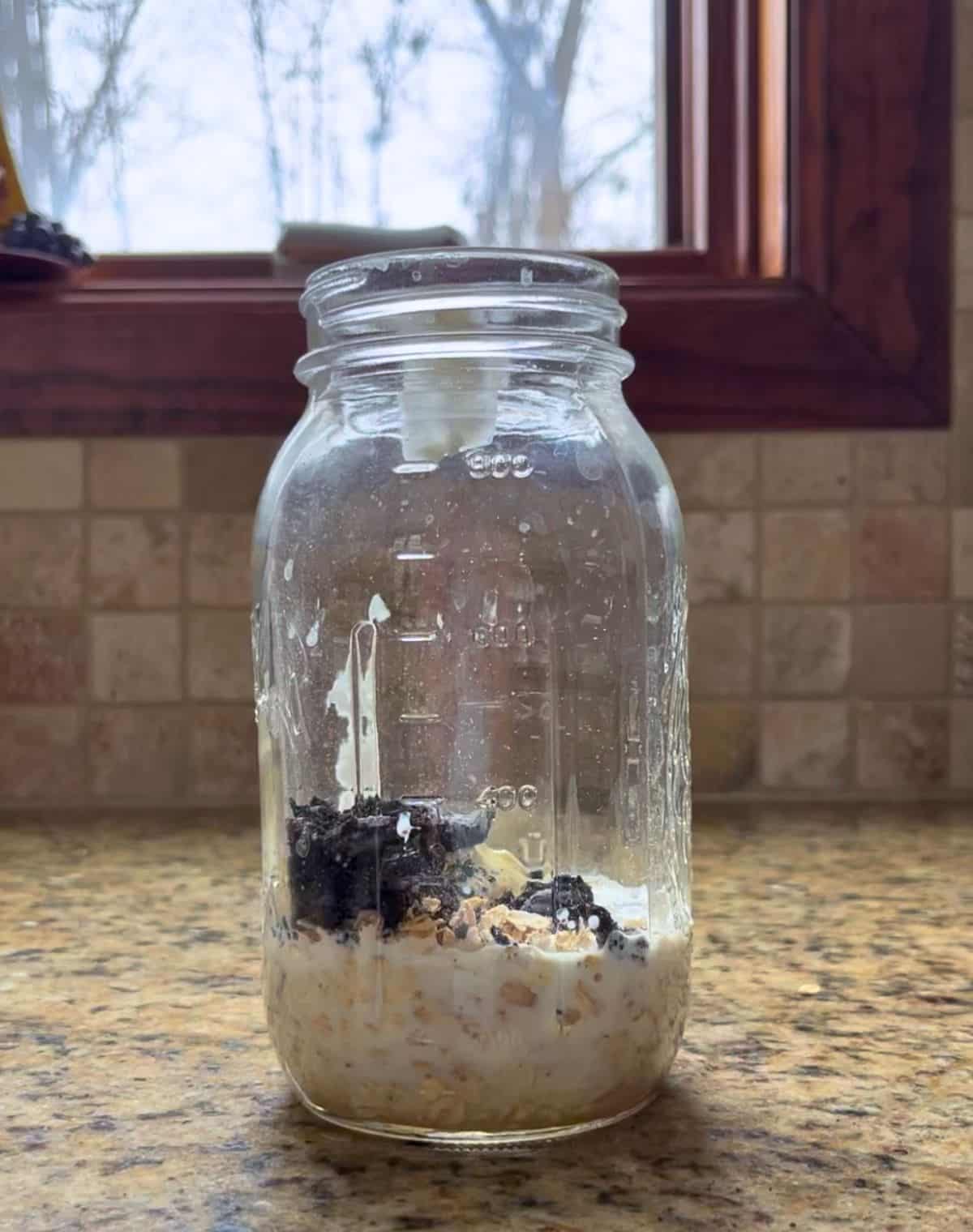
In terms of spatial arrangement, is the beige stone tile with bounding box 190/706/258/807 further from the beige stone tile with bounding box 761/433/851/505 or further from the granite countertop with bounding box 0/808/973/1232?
the beige stone tile with bounding box 761/433/851/505

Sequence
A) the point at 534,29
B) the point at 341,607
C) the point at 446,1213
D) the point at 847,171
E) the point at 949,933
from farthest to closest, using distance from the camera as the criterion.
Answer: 1. the point at 534,29
2. the point at 847,171
3. the point at 949,933
4. the point at 341,607
5. the point at 446,1213

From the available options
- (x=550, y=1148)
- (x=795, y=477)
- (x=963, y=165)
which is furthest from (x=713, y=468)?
(x=550, y=1148)

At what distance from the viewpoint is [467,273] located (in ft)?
1.43

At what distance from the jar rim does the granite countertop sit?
269mm

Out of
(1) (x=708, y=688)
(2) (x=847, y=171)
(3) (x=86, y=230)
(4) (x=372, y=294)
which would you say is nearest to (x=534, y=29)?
(2) (x=847, y=171)

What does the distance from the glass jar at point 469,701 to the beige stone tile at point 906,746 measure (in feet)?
2.02

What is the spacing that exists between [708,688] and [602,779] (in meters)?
0.62

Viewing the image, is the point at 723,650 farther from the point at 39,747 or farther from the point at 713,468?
the point at 39,747

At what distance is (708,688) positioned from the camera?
106cm

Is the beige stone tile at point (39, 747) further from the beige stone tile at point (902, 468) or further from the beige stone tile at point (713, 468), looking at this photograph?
the beige stone tile at point (902, 468)

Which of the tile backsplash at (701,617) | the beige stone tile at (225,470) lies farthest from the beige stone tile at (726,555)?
the beige stone tile at (225,470)

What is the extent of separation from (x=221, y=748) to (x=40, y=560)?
207mm

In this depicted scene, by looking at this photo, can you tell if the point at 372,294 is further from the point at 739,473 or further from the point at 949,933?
the point at 739,473

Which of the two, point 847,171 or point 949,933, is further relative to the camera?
point 847,171
